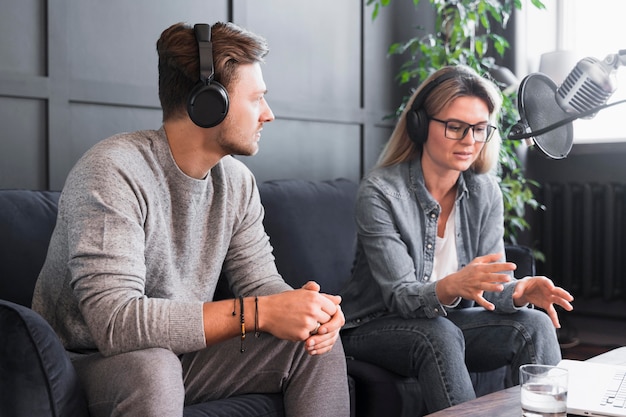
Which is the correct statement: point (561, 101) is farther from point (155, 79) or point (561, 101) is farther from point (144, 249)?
point (155, 79)

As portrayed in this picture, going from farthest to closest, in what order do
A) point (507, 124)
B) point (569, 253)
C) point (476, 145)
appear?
point (569, 253), point (507, 124), point (476, 145)

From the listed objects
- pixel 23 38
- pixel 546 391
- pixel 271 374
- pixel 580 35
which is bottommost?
pixel 271 374

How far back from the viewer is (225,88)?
1.59m

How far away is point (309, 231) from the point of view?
7.41 ft

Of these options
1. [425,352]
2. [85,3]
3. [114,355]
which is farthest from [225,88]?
[85,3]

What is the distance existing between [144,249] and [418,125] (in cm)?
85

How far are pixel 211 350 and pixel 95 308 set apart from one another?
298 mm

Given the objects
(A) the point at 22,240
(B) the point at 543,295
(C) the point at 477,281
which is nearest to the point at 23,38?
(A) the point at 22,240

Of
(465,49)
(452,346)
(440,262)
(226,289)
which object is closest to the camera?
(452,346)

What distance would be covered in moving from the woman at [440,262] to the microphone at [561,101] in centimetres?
38

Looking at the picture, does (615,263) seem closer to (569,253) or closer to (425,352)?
(569,253)

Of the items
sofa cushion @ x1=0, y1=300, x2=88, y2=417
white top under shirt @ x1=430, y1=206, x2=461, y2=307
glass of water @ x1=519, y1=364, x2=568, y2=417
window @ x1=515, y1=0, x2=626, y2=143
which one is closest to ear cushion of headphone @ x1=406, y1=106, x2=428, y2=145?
white top under shirt @ x1=430, y1=206, x2=461, y2=307

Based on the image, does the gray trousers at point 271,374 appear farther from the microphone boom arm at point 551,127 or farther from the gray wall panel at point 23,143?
the gray wall panel at point 23,143

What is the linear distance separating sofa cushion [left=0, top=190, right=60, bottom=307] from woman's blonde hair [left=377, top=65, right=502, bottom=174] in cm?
88
